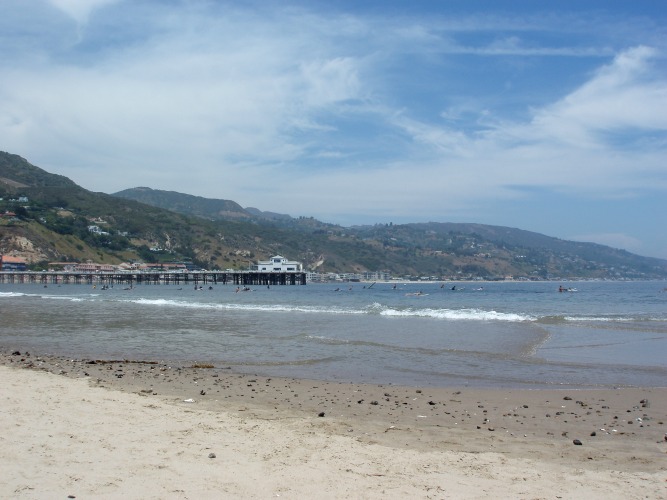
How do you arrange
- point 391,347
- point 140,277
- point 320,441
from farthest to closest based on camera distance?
point 140,277 < point 391,347 < point 320,441

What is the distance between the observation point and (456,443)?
277 inches

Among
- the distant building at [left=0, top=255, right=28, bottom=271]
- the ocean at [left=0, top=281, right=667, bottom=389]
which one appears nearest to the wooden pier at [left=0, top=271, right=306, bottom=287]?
the distant building at [left=0, top=255, right=28, bottom=271]

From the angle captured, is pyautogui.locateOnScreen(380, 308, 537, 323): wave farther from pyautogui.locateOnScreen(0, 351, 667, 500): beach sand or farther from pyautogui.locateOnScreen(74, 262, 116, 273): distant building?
pyautogui.locateOnScreen(74, 262, 116, 273): distant building

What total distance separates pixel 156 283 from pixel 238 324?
117 m

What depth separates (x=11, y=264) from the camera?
12450 centimetres

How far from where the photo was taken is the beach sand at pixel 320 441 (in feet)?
17.5

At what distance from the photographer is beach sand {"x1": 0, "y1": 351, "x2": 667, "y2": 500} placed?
5344mm

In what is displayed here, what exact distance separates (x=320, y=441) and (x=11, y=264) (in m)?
136

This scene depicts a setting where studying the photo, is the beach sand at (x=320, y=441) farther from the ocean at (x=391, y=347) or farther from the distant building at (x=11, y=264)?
the distant building at (x=11, y=264)

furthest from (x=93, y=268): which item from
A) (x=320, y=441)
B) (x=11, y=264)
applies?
(x=320, y=441)

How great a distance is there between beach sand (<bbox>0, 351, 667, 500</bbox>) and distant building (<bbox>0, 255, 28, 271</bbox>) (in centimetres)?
12898

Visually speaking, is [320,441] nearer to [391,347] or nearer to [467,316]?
[391,347]

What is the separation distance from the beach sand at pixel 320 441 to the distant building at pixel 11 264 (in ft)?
423

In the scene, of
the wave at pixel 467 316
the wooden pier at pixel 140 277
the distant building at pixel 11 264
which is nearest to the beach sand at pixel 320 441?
the wave at pixel 467 316
